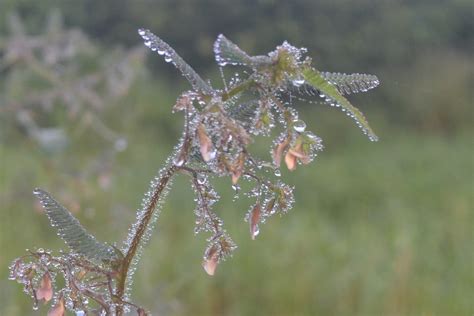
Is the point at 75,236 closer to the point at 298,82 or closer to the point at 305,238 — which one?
the point at 298,82

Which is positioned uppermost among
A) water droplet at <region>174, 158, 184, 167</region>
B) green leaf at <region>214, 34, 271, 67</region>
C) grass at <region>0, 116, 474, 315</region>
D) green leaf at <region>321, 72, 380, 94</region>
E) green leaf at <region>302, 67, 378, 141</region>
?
grass at <region>0, 116, 474, 315</region>

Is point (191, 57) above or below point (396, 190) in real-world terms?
above

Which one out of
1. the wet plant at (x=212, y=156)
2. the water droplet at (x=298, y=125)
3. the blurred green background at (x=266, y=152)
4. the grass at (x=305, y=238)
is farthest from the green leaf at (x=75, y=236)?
the grass at (x=305, y=238)

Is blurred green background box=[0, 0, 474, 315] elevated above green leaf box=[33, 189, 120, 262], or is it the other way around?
blurred green background box=[0, 0, 474, 315]

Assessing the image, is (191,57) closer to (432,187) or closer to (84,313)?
(432,187)

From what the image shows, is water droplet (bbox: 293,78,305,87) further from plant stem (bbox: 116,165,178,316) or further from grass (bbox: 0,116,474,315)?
grass (bbox: 0,116,474,315)

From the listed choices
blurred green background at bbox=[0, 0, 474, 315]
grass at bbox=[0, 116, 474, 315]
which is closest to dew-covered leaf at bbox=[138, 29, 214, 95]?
blurred green background at bbox=[0, 0, 474, 315]

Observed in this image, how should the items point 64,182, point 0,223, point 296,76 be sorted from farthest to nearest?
1. point 0,223
2. point 64,182
3. point 296,76

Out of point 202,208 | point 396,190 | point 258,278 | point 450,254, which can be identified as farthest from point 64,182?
point 396,190
